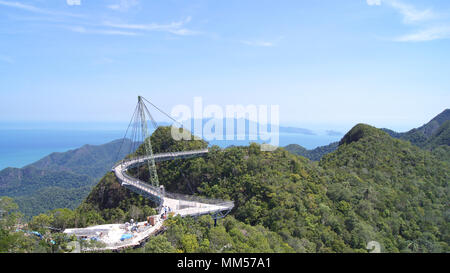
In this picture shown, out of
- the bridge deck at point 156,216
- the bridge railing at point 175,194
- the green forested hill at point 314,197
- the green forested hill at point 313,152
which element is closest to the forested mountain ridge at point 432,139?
the green forested hill at point 313,152

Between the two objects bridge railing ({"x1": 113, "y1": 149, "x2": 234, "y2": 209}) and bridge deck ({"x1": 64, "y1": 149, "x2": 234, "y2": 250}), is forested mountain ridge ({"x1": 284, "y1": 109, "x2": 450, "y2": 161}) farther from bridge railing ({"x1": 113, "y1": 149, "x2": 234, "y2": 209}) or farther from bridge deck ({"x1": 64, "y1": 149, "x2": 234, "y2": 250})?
bridge deck ({"x1": 64, "y1": 149, "x2": 234, "y2": 250})

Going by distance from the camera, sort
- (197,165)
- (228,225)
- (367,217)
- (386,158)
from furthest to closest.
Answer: (386,158)
(197,165)
(367,217)
(228,225)

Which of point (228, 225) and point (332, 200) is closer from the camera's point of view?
point (228, 225)

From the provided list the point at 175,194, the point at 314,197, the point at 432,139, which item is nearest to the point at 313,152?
the point at 432,139

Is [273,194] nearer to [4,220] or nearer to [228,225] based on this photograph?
[228,225]

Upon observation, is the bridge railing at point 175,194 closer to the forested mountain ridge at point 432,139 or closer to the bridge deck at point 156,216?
the bridge deck at point 156,216

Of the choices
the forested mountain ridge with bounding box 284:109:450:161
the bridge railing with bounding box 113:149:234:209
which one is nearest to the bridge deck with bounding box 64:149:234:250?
the bridge railing with bounding box 113:149:234:209

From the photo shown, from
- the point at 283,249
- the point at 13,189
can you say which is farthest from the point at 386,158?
the point at 13,189
